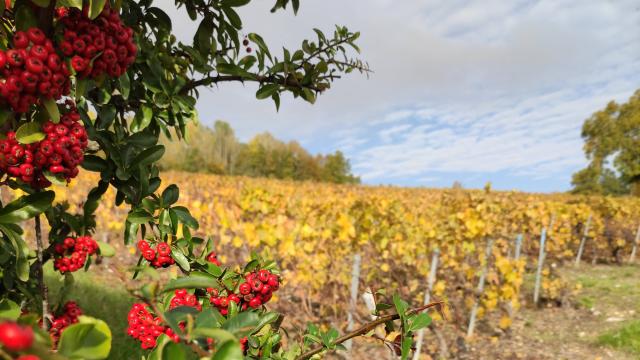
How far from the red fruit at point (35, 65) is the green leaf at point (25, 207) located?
1.31 feet

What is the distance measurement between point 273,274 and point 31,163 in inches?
35.4

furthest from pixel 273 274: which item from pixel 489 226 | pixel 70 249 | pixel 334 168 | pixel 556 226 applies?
pixel 334 168

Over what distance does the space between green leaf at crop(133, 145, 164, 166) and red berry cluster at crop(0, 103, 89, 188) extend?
280 mm

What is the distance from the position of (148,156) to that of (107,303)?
5.39 m

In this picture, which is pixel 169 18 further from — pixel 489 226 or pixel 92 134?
pixel 489 226

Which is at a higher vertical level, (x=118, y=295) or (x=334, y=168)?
(x=334, y=168)

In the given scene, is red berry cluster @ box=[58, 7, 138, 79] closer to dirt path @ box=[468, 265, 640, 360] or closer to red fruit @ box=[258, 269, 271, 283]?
red fruit @ box=[258, 269, 271, 283]

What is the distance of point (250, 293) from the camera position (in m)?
1.53

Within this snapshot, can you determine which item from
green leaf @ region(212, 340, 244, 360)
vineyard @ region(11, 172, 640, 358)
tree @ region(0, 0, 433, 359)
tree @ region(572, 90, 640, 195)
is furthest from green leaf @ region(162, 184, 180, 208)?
tree @ region(572, 90, 640, 195)

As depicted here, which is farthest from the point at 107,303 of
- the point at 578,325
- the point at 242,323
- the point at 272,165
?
the point at 272,165

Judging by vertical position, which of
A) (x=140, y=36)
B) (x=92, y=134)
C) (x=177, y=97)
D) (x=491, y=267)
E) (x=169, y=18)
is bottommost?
(x=491, y=267)

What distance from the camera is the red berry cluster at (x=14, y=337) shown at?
389 mm

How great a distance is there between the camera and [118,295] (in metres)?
6.75

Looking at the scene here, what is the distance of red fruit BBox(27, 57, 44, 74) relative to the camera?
105cm
